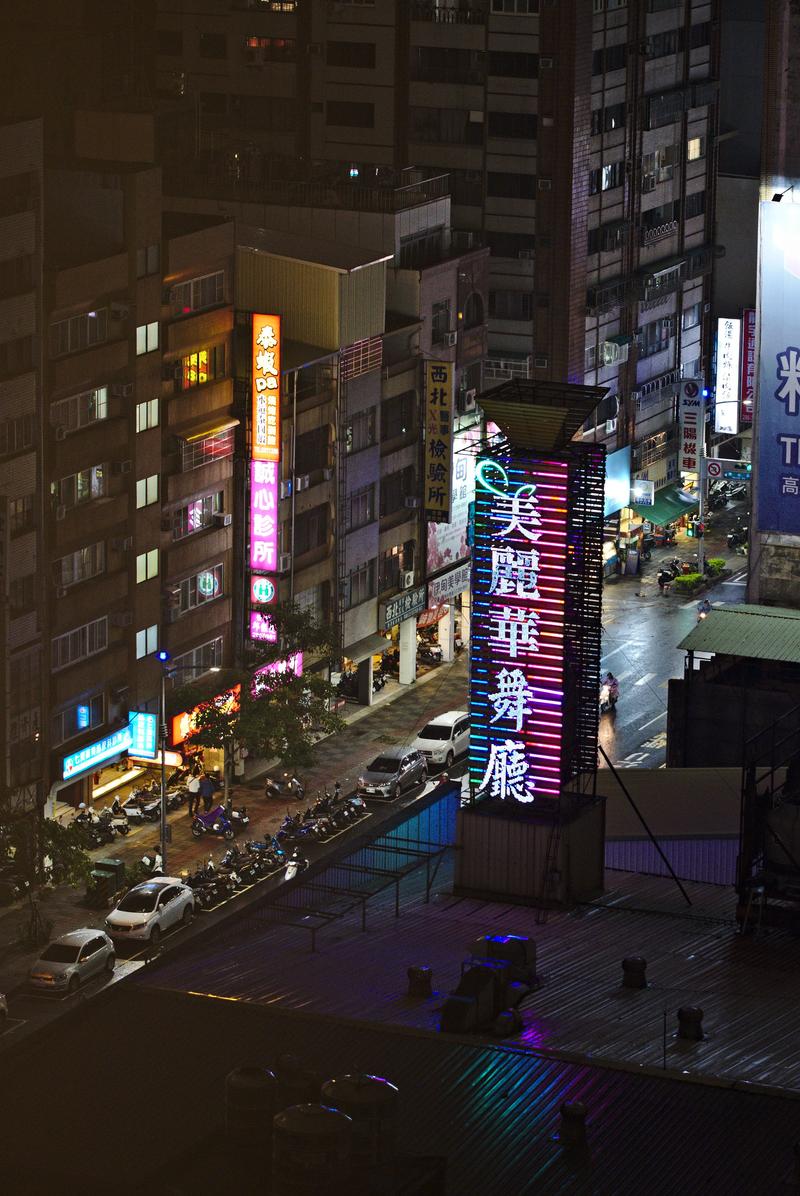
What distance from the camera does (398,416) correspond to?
124000 millimetres

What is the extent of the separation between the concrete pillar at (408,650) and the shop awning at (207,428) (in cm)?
1971

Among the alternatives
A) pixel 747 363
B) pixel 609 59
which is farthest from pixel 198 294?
pixel 747 363

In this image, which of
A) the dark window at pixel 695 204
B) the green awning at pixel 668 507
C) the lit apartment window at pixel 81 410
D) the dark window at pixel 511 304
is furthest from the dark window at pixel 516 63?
the lit apartment window at pixel 81 410

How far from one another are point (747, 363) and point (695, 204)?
15.5 metres

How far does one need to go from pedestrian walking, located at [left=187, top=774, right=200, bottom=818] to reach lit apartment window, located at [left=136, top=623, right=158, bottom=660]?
5.77 metres

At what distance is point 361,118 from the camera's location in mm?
144000

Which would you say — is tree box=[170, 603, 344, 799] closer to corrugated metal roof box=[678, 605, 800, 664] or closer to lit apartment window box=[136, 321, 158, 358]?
lit apartment window box=[136, 321, 158, 358]

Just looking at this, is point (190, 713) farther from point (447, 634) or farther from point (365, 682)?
point (447, 634)

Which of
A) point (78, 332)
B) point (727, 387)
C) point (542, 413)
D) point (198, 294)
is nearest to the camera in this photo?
point (542, 413)

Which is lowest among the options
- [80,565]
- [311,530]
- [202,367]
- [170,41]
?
[311,530]

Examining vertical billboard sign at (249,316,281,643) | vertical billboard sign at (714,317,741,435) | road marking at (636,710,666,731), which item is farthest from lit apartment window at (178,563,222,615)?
vertical billboard sign at (714,317,741,435)

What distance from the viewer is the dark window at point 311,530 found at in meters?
116

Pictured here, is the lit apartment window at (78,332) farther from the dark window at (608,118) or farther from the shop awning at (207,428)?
the dark window at (608,118)

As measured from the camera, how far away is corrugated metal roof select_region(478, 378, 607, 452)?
69438 millimetres
